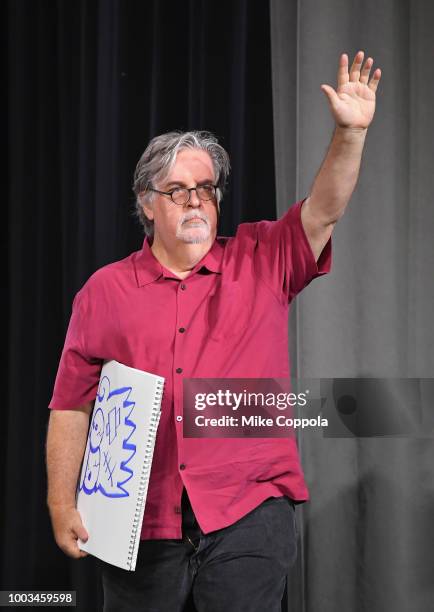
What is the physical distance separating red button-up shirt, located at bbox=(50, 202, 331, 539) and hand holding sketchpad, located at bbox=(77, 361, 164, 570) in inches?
2.4

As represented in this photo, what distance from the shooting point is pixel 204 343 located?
1498mm

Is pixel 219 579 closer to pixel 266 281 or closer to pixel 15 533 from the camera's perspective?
pixel 266 281

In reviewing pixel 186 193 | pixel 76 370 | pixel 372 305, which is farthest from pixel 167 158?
pixel 372 305

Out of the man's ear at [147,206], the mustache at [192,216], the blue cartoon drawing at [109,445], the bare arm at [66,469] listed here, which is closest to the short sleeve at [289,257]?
the mustache at [192,216]

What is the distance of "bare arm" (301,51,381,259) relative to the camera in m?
1.39

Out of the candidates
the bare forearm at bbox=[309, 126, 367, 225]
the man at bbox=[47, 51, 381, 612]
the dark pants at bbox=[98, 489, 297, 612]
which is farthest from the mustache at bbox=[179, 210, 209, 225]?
the dark pants at bbox=[98, 489, 297, 612]

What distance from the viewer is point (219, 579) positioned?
138 cm

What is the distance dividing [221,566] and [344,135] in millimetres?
799

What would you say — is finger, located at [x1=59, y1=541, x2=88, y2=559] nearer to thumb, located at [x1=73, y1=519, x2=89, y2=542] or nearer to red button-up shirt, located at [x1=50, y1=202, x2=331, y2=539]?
thumb, located at [x1=73, y1=519, x2=89, y2=542]

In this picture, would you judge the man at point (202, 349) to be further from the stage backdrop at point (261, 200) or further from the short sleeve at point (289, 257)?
the stage backdrop at point (261, 200)

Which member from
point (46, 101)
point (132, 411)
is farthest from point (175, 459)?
point (46, 101)

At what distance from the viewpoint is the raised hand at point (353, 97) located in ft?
4.53

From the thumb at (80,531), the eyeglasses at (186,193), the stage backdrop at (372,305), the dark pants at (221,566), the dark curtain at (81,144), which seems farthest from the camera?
the dark curtain at (81,144)

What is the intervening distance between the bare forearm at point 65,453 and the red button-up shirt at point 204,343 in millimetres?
32
